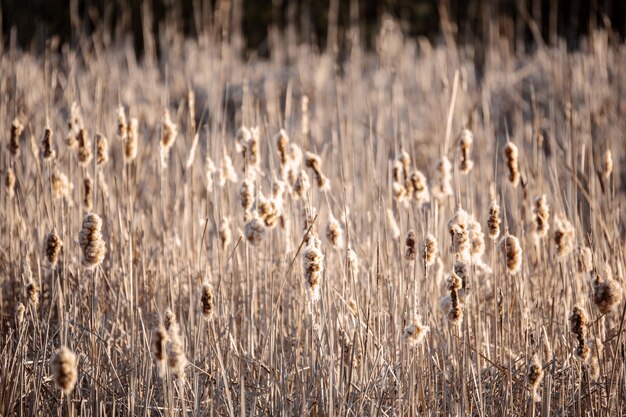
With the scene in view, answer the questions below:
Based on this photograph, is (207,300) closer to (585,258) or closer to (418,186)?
(418,186)

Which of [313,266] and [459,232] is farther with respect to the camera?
[459,232]

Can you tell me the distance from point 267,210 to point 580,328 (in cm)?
82

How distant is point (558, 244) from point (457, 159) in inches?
16.6

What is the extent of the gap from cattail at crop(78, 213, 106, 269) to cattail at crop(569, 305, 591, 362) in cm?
111

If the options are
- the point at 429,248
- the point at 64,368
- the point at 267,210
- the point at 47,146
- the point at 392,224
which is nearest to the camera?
the point at 64,368

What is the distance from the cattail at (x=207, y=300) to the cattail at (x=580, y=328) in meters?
0.83

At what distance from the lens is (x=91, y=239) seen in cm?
168

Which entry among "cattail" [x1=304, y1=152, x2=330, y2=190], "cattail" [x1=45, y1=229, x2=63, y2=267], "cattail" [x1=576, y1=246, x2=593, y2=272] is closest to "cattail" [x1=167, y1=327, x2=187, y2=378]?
"cattail" [x1=45, y1=229, x2=63, y2=267]

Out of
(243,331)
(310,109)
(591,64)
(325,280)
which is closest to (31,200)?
(243,331)

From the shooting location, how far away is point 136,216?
260 cm

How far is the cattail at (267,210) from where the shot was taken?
74.6 inches

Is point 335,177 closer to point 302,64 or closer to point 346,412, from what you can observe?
point 346,412

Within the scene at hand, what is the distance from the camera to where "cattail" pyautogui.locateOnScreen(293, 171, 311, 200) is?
6.50 feet

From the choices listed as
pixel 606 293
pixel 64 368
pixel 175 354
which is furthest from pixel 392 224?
pixel 64 368
